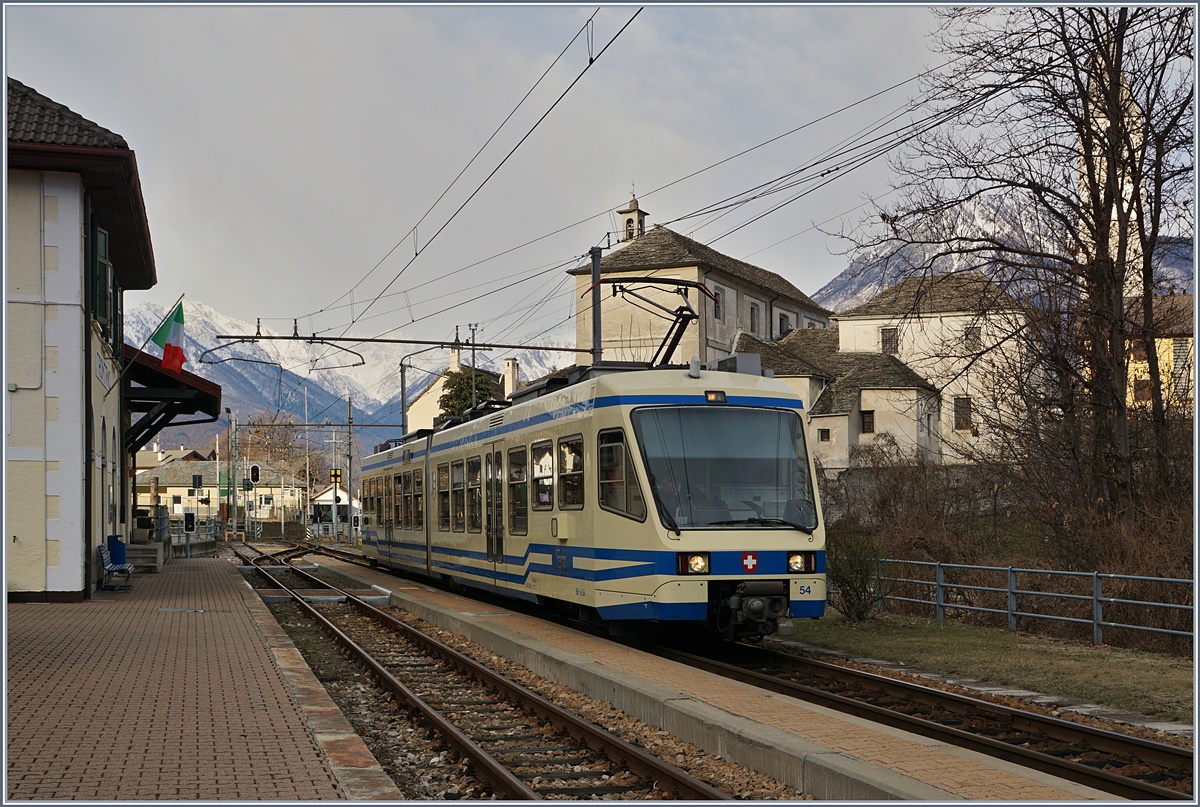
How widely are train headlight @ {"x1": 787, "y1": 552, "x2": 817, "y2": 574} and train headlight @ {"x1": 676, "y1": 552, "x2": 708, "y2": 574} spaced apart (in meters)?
1.04

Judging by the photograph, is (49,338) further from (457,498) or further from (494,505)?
(494,505)

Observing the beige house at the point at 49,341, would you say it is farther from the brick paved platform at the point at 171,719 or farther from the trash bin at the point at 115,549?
the trash bin at the point at 115,549

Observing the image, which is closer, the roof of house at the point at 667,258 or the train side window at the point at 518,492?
the train side window at the point at 518,492

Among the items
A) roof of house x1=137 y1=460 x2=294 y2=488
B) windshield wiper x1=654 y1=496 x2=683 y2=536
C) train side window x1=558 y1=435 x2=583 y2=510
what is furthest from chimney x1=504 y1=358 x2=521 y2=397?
windshield wiper x1=654 y1=496 x2=683 y2=536

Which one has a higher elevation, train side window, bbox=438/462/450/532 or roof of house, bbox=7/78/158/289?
roof of house, bbox=7/78/158/289

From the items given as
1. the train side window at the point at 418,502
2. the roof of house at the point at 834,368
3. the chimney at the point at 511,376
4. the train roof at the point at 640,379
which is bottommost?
the train side window at the point at 418,502

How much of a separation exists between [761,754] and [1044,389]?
1431 cm

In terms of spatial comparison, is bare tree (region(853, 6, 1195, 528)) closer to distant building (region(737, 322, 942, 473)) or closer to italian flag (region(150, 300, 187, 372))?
italian flag (region(150, 300, 187, 372))

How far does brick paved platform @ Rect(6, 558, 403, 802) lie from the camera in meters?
7.67

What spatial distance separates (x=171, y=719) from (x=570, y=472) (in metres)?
6.76

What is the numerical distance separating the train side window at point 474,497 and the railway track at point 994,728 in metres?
6.90

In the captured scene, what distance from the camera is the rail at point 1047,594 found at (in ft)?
48.6

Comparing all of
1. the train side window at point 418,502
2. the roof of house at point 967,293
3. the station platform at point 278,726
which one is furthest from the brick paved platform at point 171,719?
the roof of house at point 967,293

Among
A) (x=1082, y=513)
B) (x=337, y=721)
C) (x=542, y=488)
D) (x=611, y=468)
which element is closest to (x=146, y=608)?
(x=542, y=488)
